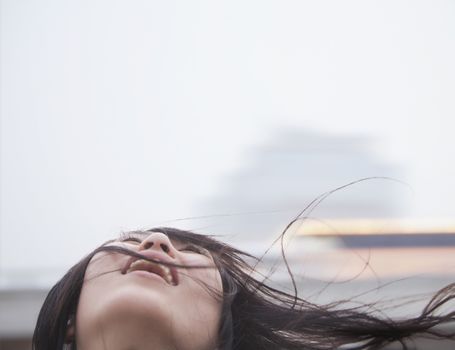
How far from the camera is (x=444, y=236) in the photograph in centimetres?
158

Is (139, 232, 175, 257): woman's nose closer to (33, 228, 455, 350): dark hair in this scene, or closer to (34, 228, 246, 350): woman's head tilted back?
(34, 228, 246, 350): woman's head tilted back

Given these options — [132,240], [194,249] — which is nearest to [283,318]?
[194,249]

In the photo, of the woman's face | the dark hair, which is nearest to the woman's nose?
the woman's face

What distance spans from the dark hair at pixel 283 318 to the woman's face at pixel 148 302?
0.29 ft

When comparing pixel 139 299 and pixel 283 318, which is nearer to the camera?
pixel 139 299

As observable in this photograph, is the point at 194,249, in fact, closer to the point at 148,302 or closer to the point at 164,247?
the point at 164,247

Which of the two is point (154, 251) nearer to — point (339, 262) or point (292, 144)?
point (339, 262)

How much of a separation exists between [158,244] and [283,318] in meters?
0.33

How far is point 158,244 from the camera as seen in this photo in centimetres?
88

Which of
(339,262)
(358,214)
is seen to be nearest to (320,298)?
(339,262)

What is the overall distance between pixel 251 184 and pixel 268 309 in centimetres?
72

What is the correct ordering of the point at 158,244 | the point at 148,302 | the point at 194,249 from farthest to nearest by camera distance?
the point at 194,249 < the point at 158,244 < the point at 148,302

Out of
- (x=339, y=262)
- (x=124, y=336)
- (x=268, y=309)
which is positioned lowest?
(x=339, y=262)

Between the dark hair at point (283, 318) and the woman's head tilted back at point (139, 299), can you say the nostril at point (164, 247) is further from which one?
the dark hair at point (283, 318)
